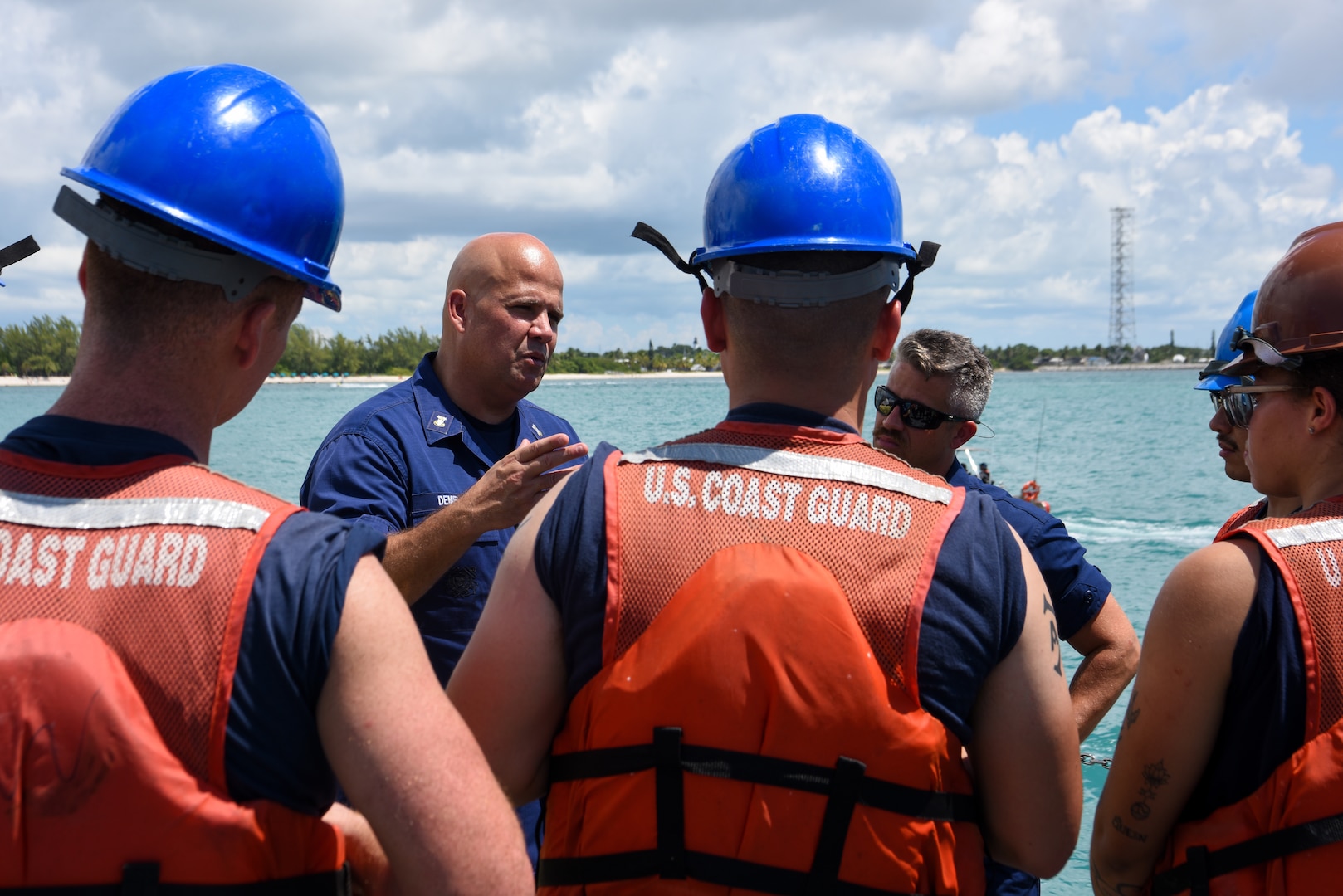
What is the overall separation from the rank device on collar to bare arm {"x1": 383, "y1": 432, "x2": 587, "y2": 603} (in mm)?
1050

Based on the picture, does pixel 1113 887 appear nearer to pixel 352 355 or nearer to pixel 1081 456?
pixel 1081 456

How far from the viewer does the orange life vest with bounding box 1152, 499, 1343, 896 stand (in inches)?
77.1

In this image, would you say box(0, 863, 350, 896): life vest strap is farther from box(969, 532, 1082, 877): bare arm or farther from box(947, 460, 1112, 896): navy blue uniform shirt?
box(947, 460, 1112, 896): navy blue uniform shirt

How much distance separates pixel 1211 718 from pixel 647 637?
1209 mm

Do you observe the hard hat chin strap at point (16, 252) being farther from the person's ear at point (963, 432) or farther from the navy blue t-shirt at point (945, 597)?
the person's ear at point (963, 432)

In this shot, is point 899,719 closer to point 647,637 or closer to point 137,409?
point 647,637

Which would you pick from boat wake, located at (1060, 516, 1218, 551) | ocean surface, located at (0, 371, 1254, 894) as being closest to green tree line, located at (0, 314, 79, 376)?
ocean surface, located at (0, 371, 1254, 894)

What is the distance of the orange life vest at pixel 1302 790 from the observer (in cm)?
196

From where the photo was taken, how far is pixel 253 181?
172 cm

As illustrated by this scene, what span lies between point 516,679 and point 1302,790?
5.00 feet

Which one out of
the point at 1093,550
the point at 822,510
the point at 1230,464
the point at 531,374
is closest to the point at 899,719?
the point at 822,510

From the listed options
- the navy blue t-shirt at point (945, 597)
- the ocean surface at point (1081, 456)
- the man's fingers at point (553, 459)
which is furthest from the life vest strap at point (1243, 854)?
the ocean surface at point (1081, 456)

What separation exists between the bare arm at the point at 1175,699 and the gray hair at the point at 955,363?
198 cm

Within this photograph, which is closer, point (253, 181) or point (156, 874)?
point (156, 874)
